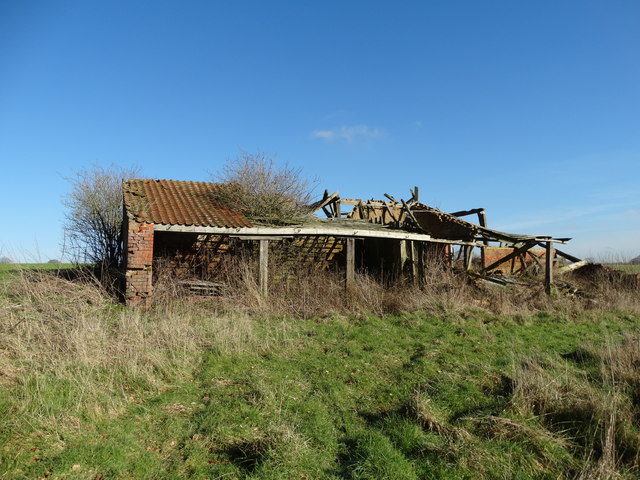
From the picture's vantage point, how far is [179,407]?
494cm

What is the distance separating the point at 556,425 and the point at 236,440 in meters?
3.46

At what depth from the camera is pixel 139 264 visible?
11.0 m

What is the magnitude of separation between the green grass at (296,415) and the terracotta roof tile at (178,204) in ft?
15.9

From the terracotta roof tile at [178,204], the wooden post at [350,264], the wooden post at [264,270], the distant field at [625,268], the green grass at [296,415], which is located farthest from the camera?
the distant field at [625,268]

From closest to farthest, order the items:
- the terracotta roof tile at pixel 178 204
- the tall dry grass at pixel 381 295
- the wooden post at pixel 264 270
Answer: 1. the tall dry grass at pixel 381 295
2. the terracotta roof tile at pixel 178 204
3. the wooden post at pixel 264 270

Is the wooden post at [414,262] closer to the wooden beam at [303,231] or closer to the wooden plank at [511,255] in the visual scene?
the wooden beam at [303,231]

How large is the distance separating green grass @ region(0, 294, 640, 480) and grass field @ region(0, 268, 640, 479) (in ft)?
0.06

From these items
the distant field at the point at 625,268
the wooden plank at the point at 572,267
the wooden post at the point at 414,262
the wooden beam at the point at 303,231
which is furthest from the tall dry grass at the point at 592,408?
the distant field at the point at 625,268

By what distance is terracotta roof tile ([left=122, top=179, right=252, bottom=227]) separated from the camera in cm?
1162

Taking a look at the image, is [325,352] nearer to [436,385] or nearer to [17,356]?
[436,385]

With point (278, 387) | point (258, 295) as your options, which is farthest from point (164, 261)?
point (278, 387)

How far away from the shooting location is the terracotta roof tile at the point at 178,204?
11617 millimetres

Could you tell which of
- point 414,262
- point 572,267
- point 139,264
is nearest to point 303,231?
point 414,262

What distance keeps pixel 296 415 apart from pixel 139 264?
7.66 meters
